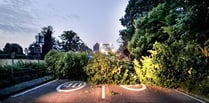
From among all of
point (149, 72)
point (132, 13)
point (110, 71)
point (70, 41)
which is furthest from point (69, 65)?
point (70, 41)

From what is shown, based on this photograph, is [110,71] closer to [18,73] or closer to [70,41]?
[18,73]

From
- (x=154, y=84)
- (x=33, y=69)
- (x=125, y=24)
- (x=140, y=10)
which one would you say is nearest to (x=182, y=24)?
(x=154, y=84)

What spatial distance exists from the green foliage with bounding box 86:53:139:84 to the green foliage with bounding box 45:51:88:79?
6.09 ft

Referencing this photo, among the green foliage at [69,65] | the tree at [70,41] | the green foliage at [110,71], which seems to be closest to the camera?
the green foliage at [110,71]

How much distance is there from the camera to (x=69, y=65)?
89.8 feet

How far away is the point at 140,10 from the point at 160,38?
14959 millimetres

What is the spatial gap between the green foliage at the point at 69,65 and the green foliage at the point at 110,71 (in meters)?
1.86

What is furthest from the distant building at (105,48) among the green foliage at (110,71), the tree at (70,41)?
the tree at (70,41)

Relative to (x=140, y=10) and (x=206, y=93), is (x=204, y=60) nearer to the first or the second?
(x=206, y=93)

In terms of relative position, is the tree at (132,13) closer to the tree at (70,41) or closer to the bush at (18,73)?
the bush at (18,73)

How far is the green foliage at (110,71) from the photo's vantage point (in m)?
23.8

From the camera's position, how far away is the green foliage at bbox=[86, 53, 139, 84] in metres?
23.8

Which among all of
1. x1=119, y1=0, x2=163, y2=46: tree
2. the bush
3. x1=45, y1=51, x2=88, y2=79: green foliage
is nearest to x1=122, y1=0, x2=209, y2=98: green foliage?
x1=45, y1=51, x2=88, y2=79: green foliage

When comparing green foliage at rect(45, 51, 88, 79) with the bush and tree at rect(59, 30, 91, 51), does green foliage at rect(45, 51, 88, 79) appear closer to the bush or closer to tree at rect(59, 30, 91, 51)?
the bush
